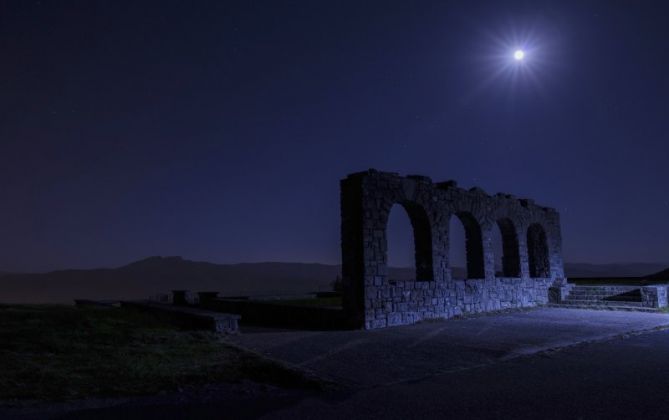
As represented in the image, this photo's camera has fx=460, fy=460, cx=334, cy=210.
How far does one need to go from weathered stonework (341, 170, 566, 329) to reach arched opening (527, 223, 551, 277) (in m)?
0.04

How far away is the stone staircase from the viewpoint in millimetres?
14838

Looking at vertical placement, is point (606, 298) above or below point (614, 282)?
below

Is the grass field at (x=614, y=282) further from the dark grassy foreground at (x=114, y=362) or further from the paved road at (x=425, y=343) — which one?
the dark grassy foreground at (x=114, y=362)

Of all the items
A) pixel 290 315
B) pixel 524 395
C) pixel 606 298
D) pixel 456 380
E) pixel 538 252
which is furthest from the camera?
pixel 538 252

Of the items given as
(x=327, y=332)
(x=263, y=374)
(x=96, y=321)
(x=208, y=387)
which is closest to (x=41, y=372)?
(x=208, y=387)

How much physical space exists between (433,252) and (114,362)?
905 centimetres

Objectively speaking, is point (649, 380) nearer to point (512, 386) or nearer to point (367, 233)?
point (512, 386)

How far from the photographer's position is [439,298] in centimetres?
1294

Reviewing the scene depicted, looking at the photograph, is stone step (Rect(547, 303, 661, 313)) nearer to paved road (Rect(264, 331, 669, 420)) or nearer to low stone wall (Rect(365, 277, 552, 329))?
low stone wall (Rect(365, 277, 552, 329))

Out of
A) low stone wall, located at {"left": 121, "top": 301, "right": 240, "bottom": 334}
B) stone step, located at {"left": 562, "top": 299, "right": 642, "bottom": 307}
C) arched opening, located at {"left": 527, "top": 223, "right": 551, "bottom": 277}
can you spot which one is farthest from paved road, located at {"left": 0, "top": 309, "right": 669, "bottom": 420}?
arched opening, located at {"left": 527, "top": 223, "right": 551, "bottom": 277}

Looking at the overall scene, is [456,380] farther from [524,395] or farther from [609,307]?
[609,307]

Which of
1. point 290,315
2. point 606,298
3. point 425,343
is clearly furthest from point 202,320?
point 606,298

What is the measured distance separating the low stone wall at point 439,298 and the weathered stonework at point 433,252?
0.02m

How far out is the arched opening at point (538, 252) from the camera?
18.7 m
